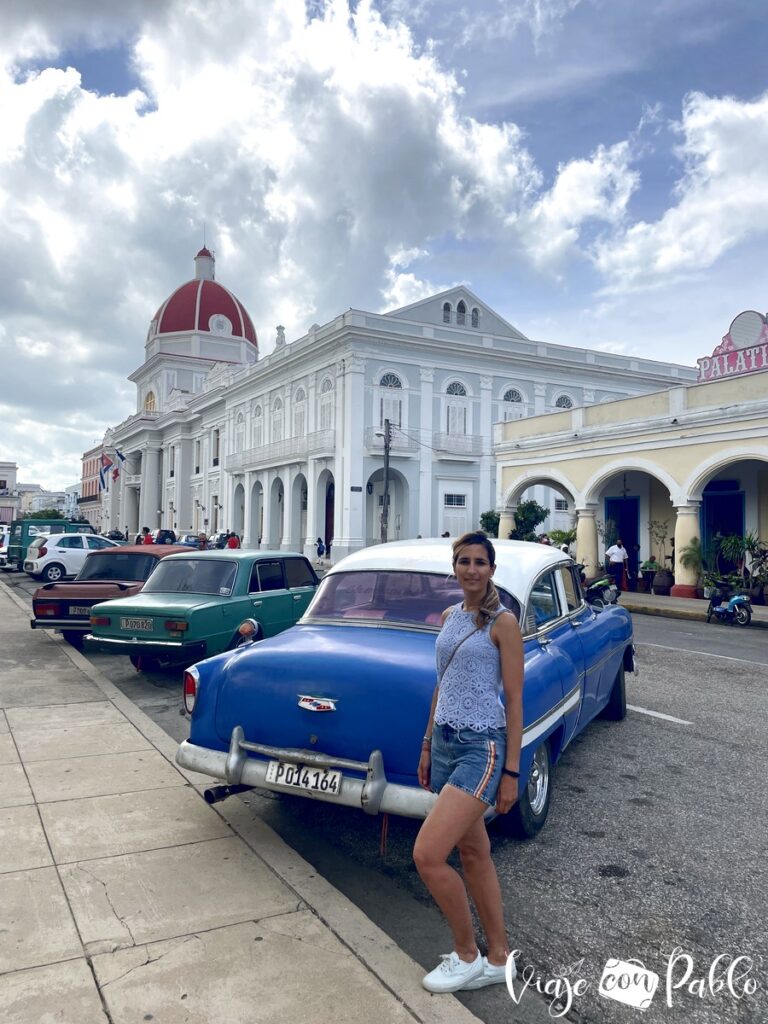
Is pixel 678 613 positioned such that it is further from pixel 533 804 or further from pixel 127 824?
pixel 127 824

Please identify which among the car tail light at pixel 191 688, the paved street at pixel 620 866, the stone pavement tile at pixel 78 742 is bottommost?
the paved street at pixel 620 866

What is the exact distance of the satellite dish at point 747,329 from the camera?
19688mm

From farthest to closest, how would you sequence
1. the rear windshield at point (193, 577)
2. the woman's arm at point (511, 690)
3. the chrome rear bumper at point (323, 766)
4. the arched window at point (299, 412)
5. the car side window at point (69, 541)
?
the arched window at point (299, 412)
the car side window at point (69, 541)
the rear windshield at point (193, 577)
the chrome rear bumper at point (323, 766)
the woman's arm at point (511, 690)

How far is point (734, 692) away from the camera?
8125mm

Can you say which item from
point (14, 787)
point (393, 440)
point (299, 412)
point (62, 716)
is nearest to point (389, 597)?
point (14, 787)

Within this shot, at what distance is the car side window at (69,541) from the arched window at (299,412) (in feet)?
64.0

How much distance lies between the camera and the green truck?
82.6ft

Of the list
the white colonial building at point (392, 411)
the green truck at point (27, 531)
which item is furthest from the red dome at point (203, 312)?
the green truck at point (27, 531)

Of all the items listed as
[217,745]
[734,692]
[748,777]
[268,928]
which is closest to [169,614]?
[217,745]

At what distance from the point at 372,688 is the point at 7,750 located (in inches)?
138

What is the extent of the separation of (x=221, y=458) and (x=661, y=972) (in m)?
51.4

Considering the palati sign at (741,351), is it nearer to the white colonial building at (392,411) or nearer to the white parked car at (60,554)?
the white colonial building at (392,411)

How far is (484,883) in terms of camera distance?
2.82 meters

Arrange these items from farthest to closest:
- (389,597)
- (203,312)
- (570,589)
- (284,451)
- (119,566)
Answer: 1. (203,312)
2. (284,451)
3. (119,566)
4. (570,589)
5. (389,597)
